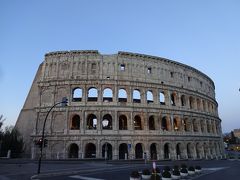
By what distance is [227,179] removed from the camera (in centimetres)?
1311

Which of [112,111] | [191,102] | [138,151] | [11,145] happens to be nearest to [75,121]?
[112,111]

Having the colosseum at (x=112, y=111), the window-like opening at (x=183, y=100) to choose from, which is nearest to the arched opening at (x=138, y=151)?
the colosseum at (x=112, y=111)

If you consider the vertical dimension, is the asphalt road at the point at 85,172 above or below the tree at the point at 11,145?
below

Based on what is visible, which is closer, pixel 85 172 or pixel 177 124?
pixel 85 172

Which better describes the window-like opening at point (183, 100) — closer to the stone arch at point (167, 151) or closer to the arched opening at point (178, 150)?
the arched opening at point (178, 150)

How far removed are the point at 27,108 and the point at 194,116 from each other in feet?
106

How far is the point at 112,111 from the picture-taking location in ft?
105

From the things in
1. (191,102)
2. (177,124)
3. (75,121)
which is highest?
(191,102)

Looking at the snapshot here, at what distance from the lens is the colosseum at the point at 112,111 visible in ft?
102

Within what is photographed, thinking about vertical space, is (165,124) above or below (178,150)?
above

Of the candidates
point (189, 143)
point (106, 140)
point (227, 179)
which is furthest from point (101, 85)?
point (227, 179)

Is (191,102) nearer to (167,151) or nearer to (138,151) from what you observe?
(167,151)

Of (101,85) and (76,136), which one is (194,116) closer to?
(101,85)

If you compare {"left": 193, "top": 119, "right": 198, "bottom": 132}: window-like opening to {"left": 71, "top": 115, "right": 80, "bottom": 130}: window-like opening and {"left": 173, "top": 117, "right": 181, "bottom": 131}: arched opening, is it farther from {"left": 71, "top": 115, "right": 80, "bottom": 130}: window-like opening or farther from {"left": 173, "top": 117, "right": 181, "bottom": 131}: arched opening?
{"left": 71, "top": 115, "right": 80, "bottom": 130}: window-like opening
